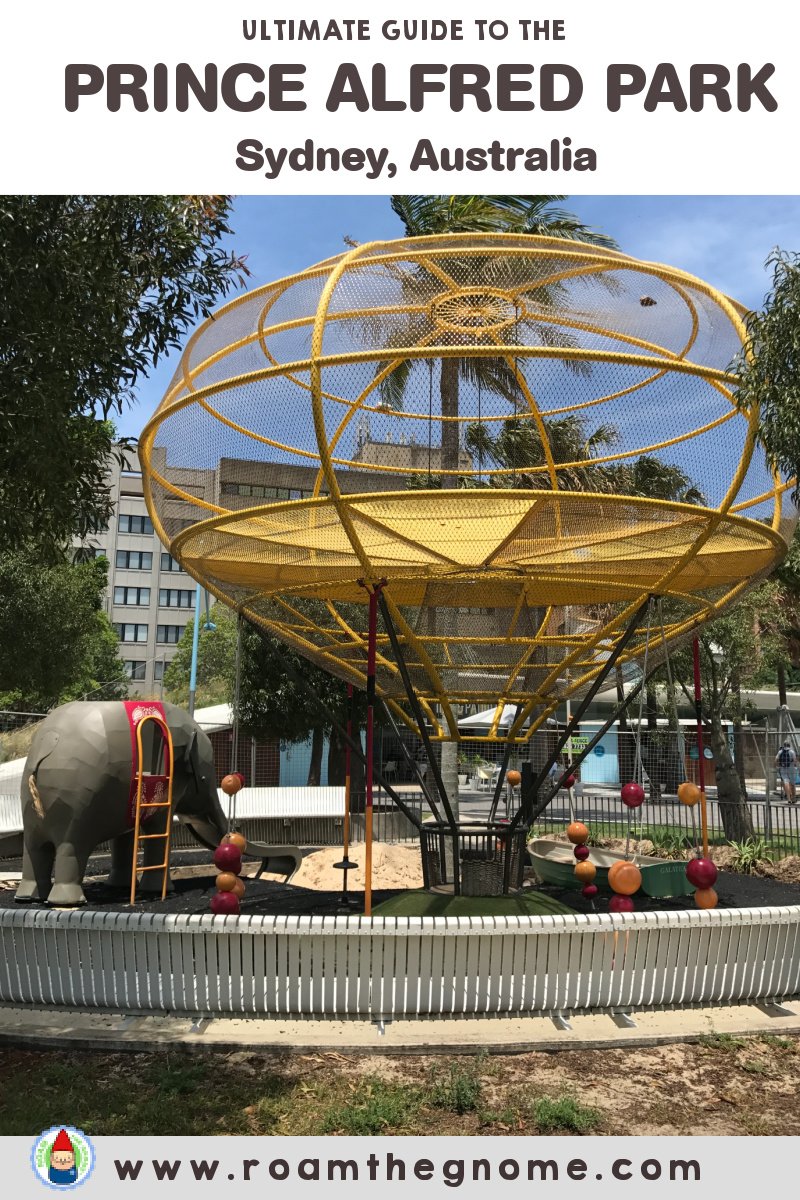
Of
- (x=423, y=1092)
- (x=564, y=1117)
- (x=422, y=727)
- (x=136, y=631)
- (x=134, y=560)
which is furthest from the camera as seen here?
(x=136, y=631)

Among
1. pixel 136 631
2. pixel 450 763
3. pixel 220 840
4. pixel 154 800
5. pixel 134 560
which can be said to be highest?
pixel 134 560

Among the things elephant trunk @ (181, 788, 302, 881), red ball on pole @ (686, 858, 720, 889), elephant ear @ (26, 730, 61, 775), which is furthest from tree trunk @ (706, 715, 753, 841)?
elephant ear @ (26, 730, 61, 775)

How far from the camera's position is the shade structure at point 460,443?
756cm

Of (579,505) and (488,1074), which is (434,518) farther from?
(488,1074)

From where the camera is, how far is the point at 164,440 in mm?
8539

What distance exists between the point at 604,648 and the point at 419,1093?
6.16m

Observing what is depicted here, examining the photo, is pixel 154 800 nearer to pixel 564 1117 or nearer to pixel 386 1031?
pixel 386 1031

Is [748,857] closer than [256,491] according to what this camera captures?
No

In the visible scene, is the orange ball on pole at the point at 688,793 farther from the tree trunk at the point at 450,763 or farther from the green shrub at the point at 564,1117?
the tree trunk at the point at 450,763

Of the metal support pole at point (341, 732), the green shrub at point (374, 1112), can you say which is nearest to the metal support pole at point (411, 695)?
the metal support pole at point (341, 732)
